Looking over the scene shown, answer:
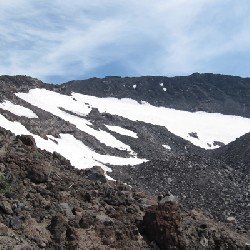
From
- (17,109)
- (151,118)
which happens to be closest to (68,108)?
(17,109)

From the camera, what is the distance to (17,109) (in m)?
41.6

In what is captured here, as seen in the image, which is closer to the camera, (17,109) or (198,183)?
(198,183)

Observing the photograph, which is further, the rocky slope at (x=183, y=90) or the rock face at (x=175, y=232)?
the rocky slope at (x=183, y=90)

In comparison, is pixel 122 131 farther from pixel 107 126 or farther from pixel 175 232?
pixel 175 232

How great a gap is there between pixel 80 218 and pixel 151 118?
6140 centimetres

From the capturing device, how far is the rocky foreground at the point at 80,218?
31.8ft

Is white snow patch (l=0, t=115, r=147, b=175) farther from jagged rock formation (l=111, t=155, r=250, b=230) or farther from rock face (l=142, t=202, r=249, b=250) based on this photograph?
rock face (l=142, t=202, r=249, b=250)

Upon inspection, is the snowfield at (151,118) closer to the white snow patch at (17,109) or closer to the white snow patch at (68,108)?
the white snow patch at (68,108)

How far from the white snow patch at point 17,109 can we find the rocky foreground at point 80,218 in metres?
28.0

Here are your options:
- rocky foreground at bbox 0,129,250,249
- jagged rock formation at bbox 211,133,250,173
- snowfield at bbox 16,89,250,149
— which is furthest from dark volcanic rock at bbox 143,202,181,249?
snowfield at bbox 16,89,250,149

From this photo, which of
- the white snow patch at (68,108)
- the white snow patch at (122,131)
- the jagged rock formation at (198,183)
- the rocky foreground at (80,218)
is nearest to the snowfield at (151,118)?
the white snow patch at (68,108)

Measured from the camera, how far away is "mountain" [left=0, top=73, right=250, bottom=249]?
36.1ft

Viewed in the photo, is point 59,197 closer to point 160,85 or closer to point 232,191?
point 232,191

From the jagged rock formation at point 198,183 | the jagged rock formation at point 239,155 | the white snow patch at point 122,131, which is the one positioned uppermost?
the white snow patch at point 122,131
